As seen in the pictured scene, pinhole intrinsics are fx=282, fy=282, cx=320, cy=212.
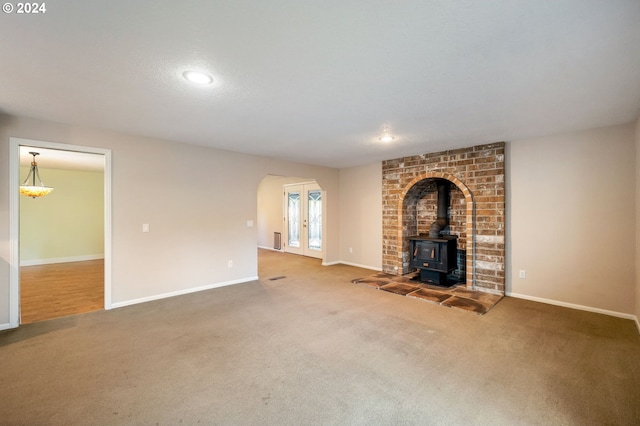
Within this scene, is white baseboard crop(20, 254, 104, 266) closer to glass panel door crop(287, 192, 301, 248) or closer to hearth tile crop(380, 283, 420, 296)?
glass panel door crop(287, 192, 301, 248)

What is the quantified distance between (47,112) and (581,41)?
4.76 meters

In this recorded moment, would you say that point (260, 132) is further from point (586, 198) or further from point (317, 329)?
point (586, 198)

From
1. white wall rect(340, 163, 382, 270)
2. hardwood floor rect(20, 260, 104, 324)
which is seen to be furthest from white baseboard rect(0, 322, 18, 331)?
white wall rect(340, 163, 382, 270)

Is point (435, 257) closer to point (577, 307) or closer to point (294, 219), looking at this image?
point (577, 307)

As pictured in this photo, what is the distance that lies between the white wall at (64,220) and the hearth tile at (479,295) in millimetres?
8871

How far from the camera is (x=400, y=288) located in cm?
471

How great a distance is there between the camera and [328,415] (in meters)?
1.83

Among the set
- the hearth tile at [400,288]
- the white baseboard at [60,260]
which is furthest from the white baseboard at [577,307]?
the white baseboard at [60,260]

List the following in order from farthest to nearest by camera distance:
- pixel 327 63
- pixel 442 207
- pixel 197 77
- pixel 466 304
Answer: pixel 442 207 < pixel 466 304 < pixel 197 77 < pixel 327 63

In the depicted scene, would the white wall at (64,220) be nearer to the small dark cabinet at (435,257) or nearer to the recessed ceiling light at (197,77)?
the recessed ceiling light at (197,77)

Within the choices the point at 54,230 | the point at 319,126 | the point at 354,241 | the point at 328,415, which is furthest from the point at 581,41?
the point at 54,230

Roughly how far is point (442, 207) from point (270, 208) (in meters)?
5.72

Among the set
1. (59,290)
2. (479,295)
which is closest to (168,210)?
(59,290)

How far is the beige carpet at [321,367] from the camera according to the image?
72.8 inches
